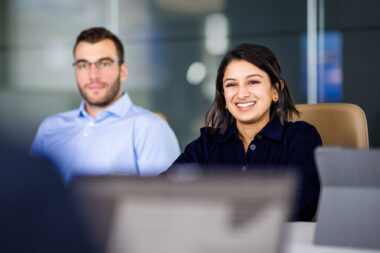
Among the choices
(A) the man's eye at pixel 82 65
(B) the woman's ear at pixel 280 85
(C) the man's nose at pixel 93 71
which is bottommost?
(B) the woman's ear at pixel 280 85

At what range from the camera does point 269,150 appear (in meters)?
1.65

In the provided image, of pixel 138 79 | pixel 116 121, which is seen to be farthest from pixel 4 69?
pixel 116 121

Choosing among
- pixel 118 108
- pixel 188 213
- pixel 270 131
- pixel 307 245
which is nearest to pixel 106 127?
pixel 118 108

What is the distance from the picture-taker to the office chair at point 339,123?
1.68 meters

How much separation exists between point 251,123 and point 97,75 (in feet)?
2.95

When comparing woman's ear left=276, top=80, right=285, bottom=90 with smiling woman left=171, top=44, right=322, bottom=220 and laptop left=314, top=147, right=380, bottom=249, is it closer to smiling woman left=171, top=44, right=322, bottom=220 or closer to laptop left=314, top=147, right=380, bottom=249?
smiling woman left=171, top=44, right=322, bottom=220

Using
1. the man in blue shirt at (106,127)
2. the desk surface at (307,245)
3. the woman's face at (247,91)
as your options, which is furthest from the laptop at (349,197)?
the man in blue shirt at (106,127)

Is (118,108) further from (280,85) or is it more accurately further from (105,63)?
(280,85)

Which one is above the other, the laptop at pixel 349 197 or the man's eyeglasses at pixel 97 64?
the man's eyeglasses at pixel 97 64

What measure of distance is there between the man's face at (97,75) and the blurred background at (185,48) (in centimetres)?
130

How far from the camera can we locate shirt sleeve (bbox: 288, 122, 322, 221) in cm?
130

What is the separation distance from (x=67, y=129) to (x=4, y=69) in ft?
6.79

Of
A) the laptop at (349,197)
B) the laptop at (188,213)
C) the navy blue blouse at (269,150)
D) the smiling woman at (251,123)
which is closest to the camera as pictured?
the laptop at (188,213)

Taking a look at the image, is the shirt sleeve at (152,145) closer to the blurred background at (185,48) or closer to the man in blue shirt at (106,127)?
the man in blue shirt at (106,127)
